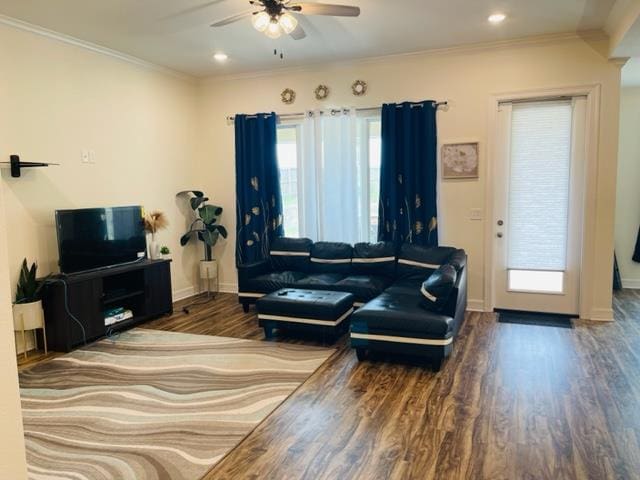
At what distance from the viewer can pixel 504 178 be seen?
5000mm

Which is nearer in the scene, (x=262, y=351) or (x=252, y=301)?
(x=262, y=351)

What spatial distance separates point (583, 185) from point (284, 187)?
3483 mm

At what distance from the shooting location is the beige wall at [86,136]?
410 centimetres

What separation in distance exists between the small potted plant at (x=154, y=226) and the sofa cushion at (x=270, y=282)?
114 centimetres

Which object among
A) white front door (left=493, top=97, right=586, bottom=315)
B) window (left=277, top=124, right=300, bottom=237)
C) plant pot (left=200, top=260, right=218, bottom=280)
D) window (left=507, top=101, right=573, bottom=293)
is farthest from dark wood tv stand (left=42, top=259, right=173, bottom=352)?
window (left=507, top=101, right=573, bottom=293)

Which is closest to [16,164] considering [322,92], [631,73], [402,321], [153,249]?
[153,249]

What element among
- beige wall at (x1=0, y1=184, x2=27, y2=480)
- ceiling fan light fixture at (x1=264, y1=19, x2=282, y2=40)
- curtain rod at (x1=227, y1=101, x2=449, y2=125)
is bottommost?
beige wall at (x1=0, y1=184, x2=27, y2=480)

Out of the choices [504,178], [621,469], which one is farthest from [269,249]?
[621,469]

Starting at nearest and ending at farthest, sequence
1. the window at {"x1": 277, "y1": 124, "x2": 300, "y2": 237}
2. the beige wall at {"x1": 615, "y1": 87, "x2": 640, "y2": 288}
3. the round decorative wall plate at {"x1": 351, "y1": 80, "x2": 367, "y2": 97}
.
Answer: the round decorative wall plate at {"x1": 351, "y1": 80, "x2": 367, "y2": 97} < the window at {"x1": 277, "y1": 124, "x2": 300, "y2": 237} < the beige wall at {"x1": 615, "y1": 87, "x2": 640, "y2": 288}

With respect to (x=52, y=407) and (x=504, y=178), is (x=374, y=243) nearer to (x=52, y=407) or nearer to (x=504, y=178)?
(x=504, y=178)

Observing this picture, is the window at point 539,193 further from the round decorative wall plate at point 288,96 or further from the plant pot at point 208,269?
the plant pot at point 208,269

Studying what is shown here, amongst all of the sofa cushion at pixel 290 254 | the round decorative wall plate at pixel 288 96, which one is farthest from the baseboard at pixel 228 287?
the round decorative wall plate at pixel 288 96

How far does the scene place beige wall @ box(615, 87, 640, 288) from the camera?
6.30 m

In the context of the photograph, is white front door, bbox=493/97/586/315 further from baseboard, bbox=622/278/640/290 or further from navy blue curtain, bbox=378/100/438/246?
baseboard, bbox=622/278/640/290
